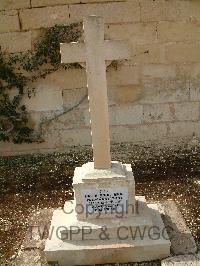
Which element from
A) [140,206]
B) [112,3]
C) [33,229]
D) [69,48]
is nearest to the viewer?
[69,48]

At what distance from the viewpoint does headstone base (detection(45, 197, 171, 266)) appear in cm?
323

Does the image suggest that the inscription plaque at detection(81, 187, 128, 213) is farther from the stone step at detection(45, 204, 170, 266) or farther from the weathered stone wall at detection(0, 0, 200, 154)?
the weathered stone wall at detection(0, 0, 200, 154)

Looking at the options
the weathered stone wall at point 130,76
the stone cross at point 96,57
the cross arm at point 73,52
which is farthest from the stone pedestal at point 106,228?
the weathered stone wall at point 130,76

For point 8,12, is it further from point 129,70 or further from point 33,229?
point 33,229

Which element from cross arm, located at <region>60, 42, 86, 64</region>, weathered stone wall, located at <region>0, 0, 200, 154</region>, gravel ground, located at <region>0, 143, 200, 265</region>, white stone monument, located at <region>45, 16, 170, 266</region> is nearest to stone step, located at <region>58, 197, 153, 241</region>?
white stone monument, located at <region>45, 16, 170, 266</region>

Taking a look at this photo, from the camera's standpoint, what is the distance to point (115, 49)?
3096 mm

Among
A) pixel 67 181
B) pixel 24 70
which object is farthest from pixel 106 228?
pixel 24 70

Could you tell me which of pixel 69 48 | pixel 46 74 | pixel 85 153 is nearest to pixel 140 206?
pixel 69 48

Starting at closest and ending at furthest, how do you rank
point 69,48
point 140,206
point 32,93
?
point 69,48 < point 140,206 < point 32,93

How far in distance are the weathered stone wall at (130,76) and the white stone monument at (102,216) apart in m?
2.45

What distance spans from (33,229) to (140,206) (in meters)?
1.15

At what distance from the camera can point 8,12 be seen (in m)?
5.30

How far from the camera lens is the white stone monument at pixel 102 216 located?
317cm

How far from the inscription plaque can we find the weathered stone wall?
8.61ft
